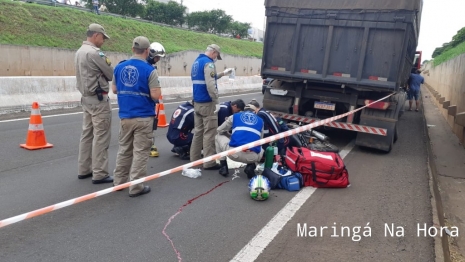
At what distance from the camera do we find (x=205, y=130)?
20.2 ft

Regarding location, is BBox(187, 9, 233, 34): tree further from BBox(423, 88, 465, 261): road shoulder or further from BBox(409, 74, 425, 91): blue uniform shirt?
BBox(423, 88, 465, 261): road shoulder

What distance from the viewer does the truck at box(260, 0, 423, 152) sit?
7242 millimetres

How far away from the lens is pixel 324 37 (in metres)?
7.88

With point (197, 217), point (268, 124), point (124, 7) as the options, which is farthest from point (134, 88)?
point (124, 7)

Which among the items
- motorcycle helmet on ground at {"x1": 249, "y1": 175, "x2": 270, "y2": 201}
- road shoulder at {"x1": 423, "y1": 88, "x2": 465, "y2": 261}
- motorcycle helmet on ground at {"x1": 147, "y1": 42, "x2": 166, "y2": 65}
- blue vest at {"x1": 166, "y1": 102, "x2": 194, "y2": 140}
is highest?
motorcycle helmet on ground at {"x1": 147, "y1": 42, "x2": 166, "y2": 65}

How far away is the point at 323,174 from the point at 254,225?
1674mm

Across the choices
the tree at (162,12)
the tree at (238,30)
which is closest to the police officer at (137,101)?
the tree at (162,12)

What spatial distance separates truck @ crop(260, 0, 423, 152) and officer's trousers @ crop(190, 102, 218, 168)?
2.83 metres

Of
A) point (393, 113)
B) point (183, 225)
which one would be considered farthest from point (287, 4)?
point (183, 225)

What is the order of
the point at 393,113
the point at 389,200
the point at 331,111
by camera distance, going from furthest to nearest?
the point at 331,111, the point at 393,113, the point at 389,200

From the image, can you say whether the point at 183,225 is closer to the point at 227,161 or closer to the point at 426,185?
the point at 227,161

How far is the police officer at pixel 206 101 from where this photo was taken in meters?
5.88

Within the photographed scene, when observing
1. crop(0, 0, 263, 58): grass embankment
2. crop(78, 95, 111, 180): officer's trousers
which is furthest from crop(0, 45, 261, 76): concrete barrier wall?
crop(78, 95, 111, 180): officer's trousers

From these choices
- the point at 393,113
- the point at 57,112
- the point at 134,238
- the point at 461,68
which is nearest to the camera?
the point at 134,238
